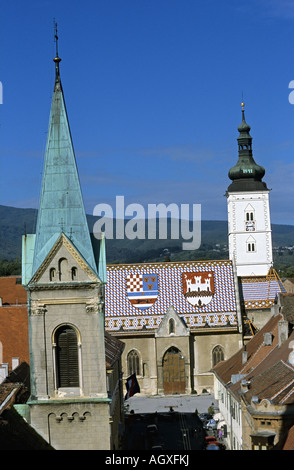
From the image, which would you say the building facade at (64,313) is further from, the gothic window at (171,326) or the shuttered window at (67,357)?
the gothic window at (171,326)

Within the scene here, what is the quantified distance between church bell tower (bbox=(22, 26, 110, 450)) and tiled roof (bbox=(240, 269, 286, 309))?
45.2 meters

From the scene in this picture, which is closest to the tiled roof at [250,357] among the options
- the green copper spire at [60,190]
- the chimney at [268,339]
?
the chimney at [268,339]

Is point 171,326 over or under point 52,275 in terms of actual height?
over

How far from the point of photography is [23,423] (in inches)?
1193

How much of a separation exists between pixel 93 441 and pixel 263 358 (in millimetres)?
19684

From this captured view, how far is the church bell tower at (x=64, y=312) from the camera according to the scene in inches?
1199

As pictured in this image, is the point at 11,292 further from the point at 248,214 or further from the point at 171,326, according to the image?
the point at 248,214

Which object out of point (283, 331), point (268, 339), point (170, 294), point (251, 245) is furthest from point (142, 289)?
point (283, 331)

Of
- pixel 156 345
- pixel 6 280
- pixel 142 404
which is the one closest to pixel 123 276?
pixel 156 345

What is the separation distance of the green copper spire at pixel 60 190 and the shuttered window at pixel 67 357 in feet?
9.16

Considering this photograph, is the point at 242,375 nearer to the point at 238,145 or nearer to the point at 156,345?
the point at 156,345

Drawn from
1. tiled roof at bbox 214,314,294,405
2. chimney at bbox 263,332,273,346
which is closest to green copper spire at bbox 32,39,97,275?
tiled roof at bbox 214,314,294,405

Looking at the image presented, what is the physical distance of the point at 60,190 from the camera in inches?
1240

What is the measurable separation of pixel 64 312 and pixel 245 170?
67833 mm
